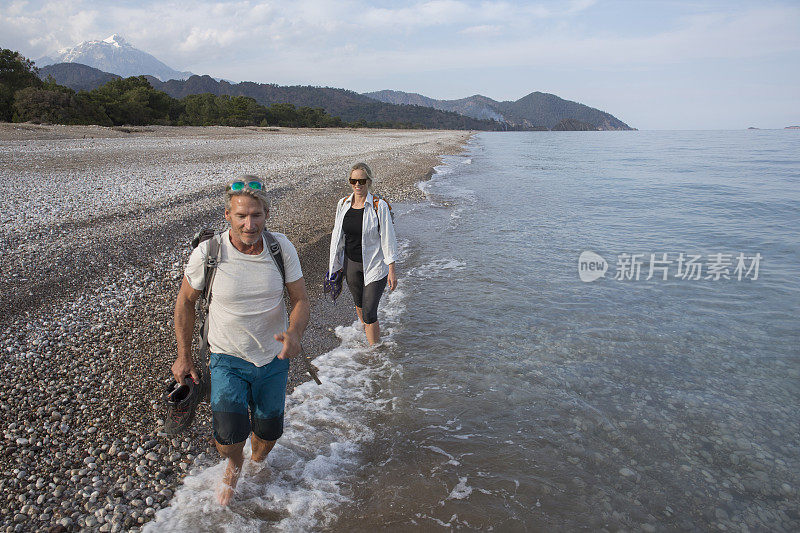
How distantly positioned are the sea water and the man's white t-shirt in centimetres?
142

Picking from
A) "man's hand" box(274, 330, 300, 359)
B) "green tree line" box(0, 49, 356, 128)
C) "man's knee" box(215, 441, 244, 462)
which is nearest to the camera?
"man's hand" box(274, 330, 300, 359)

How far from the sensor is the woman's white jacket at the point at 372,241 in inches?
211

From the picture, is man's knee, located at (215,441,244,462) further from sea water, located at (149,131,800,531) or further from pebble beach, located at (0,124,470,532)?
pebble beach, located at (0,124,470,532)

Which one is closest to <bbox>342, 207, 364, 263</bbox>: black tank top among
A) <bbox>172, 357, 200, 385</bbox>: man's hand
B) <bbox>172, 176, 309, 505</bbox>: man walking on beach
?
<bbox>172, 176, 309, 505</bbox>: man walking on beach

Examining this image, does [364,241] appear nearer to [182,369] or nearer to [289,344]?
[289,344]

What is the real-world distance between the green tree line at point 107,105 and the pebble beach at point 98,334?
27.1 meters

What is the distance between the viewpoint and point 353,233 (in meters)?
5.48

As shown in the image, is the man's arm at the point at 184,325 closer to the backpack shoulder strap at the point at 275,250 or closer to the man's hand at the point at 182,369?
the man's hand at the point at 182,369

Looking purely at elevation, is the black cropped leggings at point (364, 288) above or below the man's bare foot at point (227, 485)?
above

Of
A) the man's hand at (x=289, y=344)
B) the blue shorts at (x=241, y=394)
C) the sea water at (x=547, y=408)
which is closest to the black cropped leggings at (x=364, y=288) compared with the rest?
the sea water at (x=547, y=408)

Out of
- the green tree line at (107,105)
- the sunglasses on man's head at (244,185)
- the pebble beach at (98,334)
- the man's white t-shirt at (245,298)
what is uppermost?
the green tree line at (107,105)

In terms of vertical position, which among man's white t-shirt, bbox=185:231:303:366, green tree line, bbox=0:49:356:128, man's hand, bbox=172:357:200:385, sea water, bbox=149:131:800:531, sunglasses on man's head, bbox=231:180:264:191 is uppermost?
green tree line, bbox=0:49:356:128

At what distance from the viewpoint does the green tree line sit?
116 ft

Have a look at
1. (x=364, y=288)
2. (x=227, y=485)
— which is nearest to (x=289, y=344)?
(x=227, y=485)
